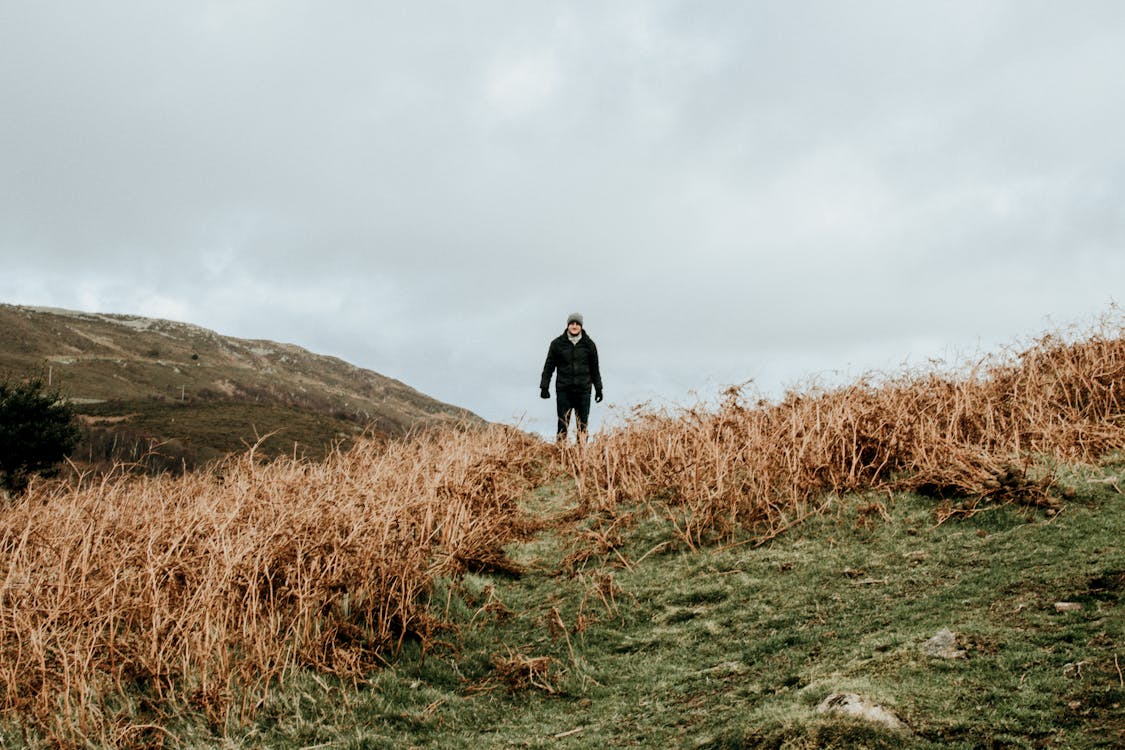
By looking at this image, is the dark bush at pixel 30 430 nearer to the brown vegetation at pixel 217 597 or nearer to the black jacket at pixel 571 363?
the black jacket at pixel 571 363

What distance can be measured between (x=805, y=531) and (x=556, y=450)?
4091 mm

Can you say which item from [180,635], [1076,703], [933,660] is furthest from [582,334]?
[1076,703]

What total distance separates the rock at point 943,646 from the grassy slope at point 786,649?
0.04m

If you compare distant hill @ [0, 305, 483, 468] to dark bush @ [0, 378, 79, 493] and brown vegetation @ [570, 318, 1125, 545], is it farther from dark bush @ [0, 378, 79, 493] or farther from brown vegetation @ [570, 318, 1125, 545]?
brown vegetation @ [570, 318, 1125, 545]

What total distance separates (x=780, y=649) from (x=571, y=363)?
20.8 ft

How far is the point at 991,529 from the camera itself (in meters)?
5.36

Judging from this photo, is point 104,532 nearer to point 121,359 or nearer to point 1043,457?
point 1043,457

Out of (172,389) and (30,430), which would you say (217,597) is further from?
(172,389)

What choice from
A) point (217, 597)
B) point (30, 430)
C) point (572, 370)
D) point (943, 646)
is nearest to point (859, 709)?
point (943, 646)

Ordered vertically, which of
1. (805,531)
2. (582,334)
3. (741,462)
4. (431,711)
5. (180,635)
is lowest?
(431,711)

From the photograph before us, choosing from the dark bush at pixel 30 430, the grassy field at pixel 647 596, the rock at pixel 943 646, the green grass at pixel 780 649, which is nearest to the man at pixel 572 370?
the grassy field at pixel 647 596

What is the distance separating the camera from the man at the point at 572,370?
33.6ft

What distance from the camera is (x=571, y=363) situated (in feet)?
33.6

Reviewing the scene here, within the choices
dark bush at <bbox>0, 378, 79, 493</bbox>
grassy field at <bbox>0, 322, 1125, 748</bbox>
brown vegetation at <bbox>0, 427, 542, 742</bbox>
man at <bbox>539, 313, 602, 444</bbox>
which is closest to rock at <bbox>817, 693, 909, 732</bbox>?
grassy field at <bbox>0, 322, 1125, 748</bbox>
